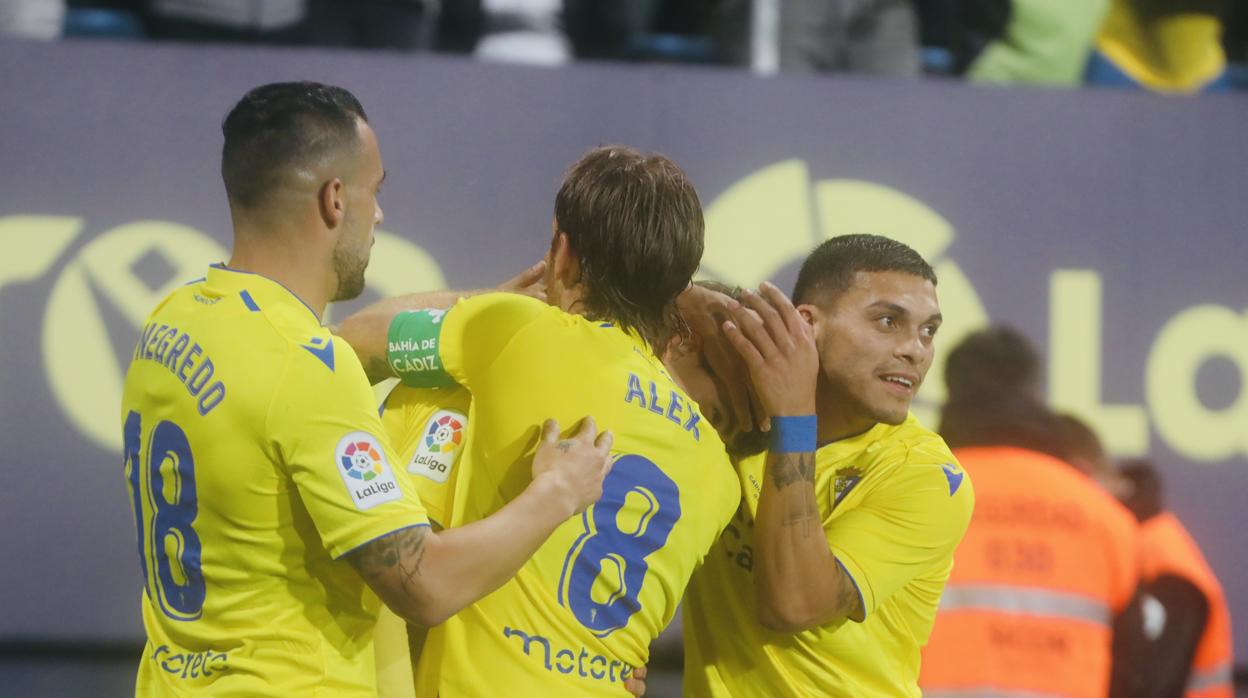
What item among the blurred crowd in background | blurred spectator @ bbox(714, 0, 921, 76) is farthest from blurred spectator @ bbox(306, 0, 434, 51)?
blurred spectator @ bbox(714, 0, 921, 76)

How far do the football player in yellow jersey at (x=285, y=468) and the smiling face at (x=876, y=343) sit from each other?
0.63 m

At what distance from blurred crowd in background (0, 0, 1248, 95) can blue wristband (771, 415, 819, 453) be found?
7.96 ft

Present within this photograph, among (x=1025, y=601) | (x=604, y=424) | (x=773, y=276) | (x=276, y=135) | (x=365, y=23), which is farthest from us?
(x=365, y=23)

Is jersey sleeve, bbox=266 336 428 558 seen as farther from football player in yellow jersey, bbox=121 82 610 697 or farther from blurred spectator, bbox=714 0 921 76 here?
blurred spectator, bbox=714 0 921 76

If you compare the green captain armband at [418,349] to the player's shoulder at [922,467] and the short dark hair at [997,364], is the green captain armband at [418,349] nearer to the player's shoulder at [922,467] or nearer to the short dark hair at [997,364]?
the player's shoulder at [922,467]

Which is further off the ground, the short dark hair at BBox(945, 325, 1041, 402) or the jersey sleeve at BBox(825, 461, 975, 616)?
the jersey sleeve at BBox(825, 461, 975, 616)

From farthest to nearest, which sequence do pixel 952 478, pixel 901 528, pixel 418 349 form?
pixel 952 478, pixel 901 528, pixel 418 349

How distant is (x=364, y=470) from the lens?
2.03m

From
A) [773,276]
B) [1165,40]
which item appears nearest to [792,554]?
[773,276]

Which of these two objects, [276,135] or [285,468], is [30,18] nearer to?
[276,135]

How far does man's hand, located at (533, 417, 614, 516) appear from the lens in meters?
2.15

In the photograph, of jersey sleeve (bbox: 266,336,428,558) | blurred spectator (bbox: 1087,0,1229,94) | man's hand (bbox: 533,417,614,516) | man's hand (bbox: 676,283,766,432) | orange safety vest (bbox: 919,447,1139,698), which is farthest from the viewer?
blurred spectator (bbox: 1087,0,1229,94)

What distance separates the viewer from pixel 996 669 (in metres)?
3.89

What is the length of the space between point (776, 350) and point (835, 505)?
390mm
